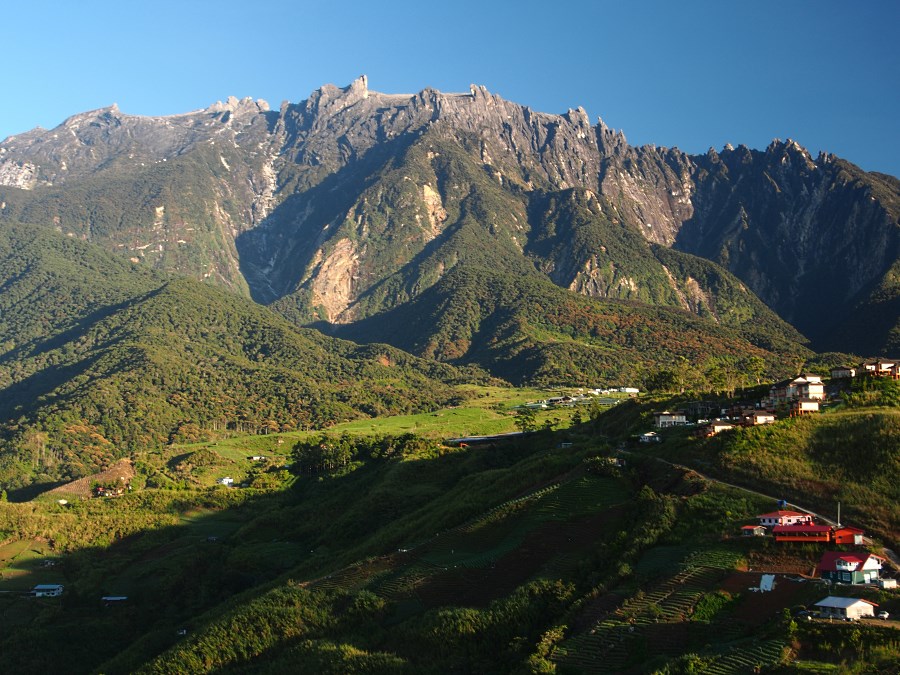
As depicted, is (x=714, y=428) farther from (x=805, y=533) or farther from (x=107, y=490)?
(x=107, y=490)

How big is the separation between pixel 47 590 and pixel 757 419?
6471 centimetres

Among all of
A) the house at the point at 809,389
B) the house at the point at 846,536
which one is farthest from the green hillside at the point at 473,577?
the house at the point at 809,389

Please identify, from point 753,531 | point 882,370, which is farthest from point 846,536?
point 882,370

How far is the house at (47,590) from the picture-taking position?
8431cm

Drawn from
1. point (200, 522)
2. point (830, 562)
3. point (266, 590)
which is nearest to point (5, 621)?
point (266, 590)

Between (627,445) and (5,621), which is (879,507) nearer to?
(627,445)

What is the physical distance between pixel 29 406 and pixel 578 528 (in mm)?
144726

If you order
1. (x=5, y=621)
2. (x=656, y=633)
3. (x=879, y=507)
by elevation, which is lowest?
(x=5, y=621)

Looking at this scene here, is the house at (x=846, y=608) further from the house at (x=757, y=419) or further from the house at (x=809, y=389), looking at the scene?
the house at (x=809, y=389)

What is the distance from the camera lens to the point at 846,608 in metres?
39.9

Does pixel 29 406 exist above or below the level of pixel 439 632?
above

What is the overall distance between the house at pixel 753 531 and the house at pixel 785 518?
612mm

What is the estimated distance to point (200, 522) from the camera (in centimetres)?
10888

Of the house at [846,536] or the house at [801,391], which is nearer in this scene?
the house at [846,536]
